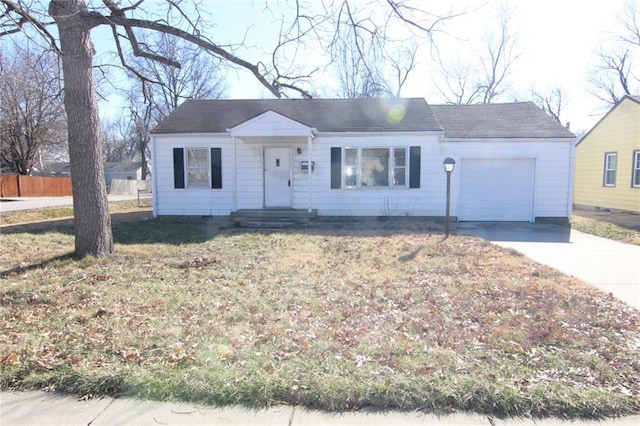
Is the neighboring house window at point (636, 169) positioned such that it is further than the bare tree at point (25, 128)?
No

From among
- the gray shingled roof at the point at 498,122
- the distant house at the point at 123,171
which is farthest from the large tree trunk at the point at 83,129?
the distant house at the point at 123,171

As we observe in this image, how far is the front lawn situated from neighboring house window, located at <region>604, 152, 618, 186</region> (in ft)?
41.0

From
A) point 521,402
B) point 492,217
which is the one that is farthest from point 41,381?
point 492,217

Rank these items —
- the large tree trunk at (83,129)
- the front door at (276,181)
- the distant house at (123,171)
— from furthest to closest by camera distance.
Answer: the distant house at (123,171), the front door at (276,181), the large tree trunk at (83,129)

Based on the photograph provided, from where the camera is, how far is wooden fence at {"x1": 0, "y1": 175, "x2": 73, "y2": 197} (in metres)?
24.2

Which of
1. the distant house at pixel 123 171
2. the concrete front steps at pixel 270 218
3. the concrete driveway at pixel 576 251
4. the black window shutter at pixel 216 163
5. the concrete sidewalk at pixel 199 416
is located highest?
the distant house at pixel 123 171

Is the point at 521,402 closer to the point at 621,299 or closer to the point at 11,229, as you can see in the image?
the point at 621,299

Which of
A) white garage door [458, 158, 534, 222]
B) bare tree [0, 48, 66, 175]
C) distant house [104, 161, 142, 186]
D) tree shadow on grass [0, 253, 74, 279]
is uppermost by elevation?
bare tree [0, 48, 66, 175]

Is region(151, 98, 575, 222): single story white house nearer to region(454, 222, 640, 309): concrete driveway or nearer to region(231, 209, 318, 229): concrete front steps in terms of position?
region(231, 209, 318, 229): concrete front steps

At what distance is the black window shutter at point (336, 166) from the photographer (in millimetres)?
12312

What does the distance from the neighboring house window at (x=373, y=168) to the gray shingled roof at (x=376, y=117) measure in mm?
739

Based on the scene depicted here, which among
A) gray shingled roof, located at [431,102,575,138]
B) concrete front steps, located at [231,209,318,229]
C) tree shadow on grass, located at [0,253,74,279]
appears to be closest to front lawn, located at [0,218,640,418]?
tree shadow on grass, located at [0,253,74,279]

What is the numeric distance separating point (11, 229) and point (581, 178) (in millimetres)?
22087

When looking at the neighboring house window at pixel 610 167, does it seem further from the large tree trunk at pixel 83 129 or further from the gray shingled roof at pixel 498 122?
the large tree trunk at pixel 83 129
